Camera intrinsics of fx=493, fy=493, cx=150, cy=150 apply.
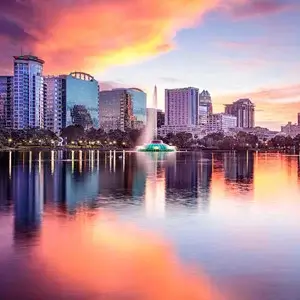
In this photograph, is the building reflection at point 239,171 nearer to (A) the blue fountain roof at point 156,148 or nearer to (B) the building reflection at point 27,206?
(B) the building reflection at point 27,206

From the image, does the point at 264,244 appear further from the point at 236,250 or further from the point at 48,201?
the point at 48,201

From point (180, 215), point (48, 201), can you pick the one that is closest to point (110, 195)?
point (48, 201)

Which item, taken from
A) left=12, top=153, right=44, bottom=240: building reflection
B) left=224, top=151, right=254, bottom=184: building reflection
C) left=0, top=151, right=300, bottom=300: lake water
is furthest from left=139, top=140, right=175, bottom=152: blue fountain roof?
left=0, top=151, right=300, bottom=300: lake water

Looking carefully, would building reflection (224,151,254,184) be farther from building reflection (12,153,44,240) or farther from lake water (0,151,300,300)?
building reflection (12,153,44,240)

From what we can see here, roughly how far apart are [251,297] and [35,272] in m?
4.67

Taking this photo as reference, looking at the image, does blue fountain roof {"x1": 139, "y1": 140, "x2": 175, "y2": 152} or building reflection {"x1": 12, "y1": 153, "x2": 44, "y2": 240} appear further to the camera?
blue fountain roof {"x1": 139, "y1": 140, "x2": 175, "y2": 152}

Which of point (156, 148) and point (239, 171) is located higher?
point (156, 148)

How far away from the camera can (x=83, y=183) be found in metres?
32.0

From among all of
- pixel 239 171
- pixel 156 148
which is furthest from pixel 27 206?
pixel 156 148

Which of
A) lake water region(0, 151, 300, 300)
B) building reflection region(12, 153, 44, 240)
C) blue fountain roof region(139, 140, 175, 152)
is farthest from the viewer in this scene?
blue fountain roof region(139, 140, 175, 152)

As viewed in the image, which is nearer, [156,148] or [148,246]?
[148,246]

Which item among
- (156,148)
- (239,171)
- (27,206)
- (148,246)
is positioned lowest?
(148,246)

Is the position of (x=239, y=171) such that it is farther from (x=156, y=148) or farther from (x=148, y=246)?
(x=156, y=148)

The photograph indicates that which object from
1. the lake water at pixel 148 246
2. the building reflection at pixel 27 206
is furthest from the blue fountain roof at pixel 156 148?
the lake water at pixel 148 246
